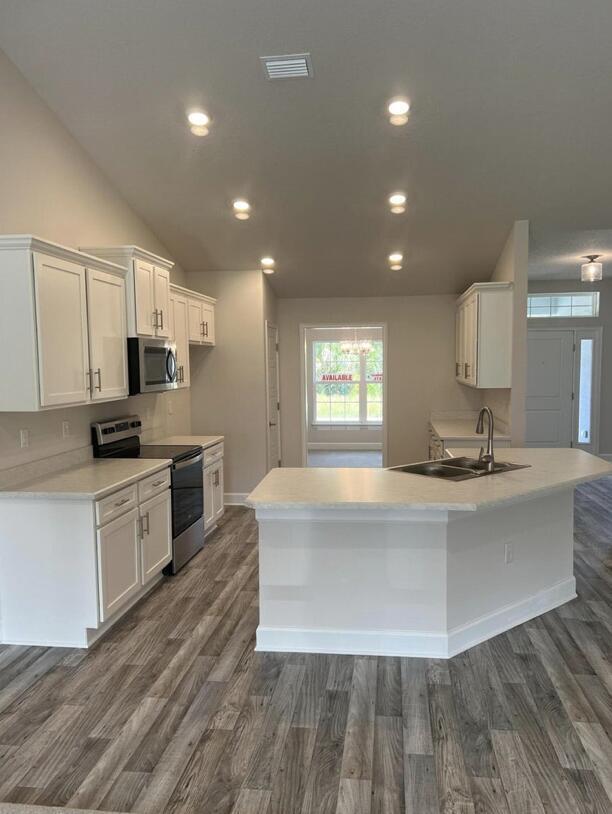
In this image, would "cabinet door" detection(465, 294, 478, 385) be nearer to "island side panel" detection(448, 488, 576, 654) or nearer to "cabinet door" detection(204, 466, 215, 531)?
"island side panel" detection(448, 488, 576, 654)

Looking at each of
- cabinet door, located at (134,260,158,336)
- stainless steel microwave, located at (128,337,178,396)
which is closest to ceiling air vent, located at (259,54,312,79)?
cabinet door, located at (134,260,158,336)

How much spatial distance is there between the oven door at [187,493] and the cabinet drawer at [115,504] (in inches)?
27.4

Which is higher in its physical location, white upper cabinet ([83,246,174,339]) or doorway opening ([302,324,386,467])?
white upper cabinet ([83,246,174,339])

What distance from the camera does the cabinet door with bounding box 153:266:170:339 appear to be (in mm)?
4477

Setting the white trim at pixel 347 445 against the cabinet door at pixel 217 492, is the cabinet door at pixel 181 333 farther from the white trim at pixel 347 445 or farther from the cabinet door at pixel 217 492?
the white trim at pixel 347 445

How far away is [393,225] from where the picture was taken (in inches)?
205

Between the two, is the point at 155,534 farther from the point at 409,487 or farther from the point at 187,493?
the point at 409,487

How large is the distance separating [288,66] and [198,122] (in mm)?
815

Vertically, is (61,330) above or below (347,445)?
above

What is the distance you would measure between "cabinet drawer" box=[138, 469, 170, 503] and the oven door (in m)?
0.15

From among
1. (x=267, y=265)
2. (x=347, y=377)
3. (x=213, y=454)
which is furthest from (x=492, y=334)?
(x=347, y=377)

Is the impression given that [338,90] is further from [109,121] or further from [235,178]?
[109,121]

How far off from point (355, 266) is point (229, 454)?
99.0 inches

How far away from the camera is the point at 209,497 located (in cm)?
519
